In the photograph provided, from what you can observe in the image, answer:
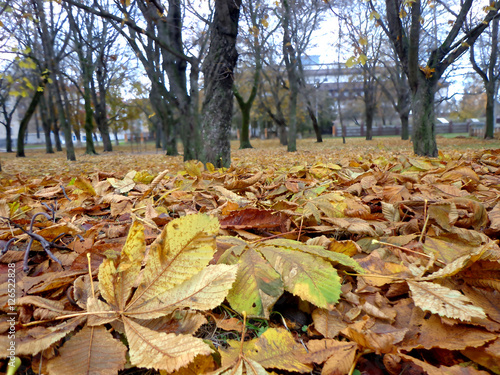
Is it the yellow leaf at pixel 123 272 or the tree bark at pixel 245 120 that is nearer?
the yellow leaf at pixel 123 272

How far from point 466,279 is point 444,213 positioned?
366mm

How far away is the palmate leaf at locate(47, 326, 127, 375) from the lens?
0.53 metres

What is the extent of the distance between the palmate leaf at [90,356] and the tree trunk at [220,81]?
3.96m

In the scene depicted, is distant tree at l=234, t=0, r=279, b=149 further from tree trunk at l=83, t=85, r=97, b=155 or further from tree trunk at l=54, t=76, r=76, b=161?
tree trunk at l=83, t=85, r=97, b=155

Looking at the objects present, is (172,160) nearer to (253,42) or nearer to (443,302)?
(253,42)

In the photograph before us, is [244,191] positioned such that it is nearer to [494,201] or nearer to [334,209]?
[334,209]

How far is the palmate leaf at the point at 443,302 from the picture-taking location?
0.57 metres

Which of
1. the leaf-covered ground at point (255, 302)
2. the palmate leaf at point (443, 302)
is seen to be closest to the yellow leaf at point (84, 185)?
the leaf-covered ground at point (255, 302)

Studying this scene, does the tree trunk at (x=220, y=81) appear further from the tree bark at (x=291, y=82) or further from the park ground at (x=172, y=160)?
the tree bark at (x=291, y=82)

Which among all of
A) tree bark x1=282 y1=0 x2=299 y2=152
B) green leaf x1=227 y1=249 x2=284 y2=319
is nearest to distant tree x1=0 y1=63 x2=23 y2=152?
tree bark x1=282 y1=0 x2=299 y2=152

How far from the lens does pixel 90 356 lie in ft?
1.82

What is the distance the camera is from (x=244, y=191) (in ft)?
5.82

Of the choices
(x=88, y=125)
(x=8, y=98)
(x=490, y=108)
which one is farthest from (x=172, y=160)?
(x=8, y=98)

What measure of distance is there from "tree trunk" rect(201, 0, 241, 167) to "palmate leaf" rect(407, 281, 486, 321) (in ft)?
13.0
